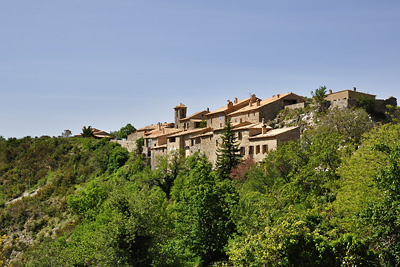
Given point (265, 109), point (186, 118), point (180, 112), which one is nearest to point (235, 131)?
point (265, 109)

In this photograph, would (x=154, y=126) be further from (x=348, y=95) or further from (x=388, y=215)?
(x=388, y=215)

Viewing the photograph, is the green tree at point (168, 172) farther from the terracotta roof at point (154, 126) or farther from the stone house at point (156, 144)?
the terracotta roof at point (154, 126)

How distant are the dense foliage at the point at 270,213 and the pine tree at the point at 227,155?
3.84 ft

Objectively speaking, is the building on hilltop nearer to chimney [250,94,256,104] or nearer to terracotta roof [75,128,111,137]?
chimney [250,94,256,104]

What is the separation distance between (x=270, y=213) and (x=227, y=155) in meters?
27.3

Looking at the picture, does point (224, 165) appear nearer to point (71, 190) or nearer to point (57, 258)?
point (57, 258)

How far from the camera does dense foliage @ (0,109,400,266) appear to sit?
77.7 ft

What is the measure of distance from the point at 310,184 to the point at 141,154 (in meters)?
51.3

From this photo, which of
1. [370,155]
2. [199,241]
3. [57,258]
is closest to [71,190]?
[57,258]

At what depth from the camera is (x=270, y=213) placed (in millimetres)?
29625

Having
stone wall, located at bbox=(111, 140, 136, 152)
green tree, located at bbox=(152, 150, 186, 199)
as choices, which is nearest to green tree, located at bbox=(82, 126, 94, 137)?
stone wall, located at bbox=(111, 140, 136, 152)

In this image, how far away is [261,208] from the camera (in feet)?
105

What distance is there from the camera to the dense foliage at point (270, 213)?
2369cm

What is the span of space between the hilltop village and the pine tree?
136 centimetres
